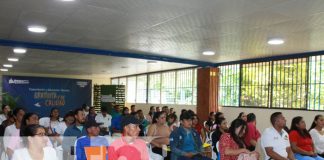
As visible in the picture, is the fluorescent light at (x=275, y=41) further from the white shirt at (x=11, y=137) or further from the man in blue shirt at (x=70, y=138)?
the white shirt at (x=11, y=137)

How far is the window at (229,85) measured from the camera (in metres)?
12.1

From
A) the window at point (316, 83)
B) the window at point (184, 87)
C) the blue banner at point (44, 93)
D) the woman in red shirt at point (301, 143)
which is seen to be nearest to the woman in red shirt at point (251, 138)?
the woman in red shirt at point (301, 143)

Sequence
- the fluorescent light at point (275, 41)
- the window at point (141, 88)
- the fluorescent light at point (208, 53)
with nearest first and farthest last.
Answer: the fluorescent light at point (275, 41) < the fluorescent light at point (208, 53) < the window at point (141, 88)

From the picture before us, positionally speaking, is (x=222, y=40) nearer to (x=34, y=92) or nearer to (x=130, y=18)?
(x=130, y=18)

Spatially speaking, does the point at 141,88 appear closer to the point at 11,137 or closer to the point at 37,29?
the point at 37,29

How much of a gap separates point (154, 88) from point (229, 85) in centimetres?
634

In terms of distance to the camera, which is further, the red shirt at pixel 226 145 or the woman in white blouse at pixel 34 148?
the red shirt at pixel 226 145

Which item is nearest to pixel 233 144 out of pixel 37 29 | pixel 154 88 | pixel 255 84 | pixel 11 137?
pixel 11 137

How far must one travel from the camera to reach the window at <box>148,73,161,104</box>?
17705 millimetres

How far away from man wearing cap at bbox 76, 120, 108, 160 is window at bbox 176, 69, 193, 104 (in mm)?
10459

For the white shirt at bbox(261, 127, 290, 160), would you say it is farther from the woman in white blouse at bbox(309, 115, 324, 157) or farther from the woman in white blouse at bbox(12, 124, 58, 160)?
the woman in white blouse at bbox(12, 124, 58, 160)

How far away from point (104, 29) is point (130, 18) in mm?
1209

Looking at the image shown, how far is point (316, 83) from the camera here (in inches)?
369

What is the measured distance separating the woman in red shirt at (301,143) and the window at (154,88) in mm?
11643
